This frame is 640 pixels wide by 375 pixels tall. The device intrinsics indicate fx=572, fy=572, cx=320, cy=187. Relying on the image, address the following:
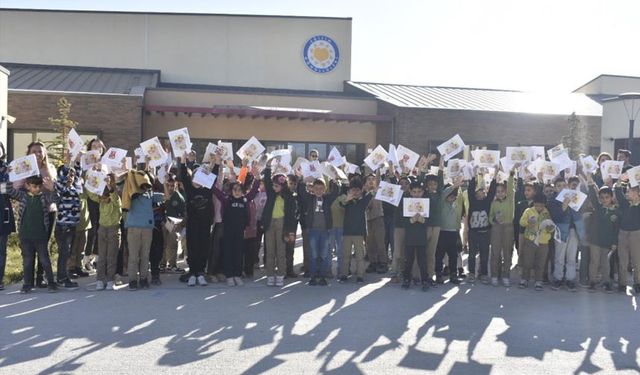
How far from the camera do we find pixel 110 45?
26078 millimetres

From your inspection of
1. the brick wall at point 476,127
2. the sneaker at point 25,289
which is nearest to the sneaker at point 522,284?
the sneaker at point 25,289

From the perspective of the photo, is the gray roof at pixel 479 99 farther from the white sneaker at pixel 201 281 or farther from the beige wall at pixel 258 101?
the white sneaker at pixel 201 281

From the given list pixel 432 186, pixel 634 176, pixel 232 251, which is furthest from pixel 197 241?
pixel 634 176

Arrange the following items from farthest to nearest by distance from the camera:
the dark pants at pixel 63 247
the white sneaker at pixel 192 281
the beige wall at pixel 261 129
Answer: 1. the beige wall at pixel 261 129
2. the white sneaker at pixel 192 281
3. the dark pants at pixel 63 247

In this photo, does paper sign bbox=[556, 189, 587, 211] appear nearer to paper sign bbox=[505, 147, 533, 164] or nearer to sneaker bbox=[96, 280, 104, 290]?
paper sign bbox=[505, 147, 533, 164]

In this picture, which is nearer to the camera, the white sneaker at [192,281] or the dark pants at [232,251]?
the white sneaker at [192,281]

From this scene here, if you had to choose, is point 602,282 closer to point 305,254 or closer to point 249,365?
point 305,254

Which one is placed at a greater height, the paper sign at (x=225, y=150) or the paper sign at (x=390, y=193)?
the paper sign at (x=225, y=150)

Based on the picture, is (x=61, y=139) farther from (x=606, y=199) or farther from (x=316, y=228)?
(x=606, y=199)

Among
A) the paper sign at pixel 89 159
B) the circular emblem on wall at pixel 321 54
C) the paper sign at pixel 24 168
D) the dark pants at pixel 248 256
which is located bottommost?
the dark pants at pixel 248 256

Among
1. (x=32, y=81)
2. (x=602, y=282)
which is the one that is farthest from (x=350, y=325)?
(x=32, y=81)

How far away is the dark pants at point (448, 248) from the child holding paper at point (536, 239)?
3.34 feet

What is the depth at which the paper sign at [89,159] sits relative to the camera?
327 inches

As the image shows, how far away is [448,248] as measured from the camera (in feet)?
29.4
